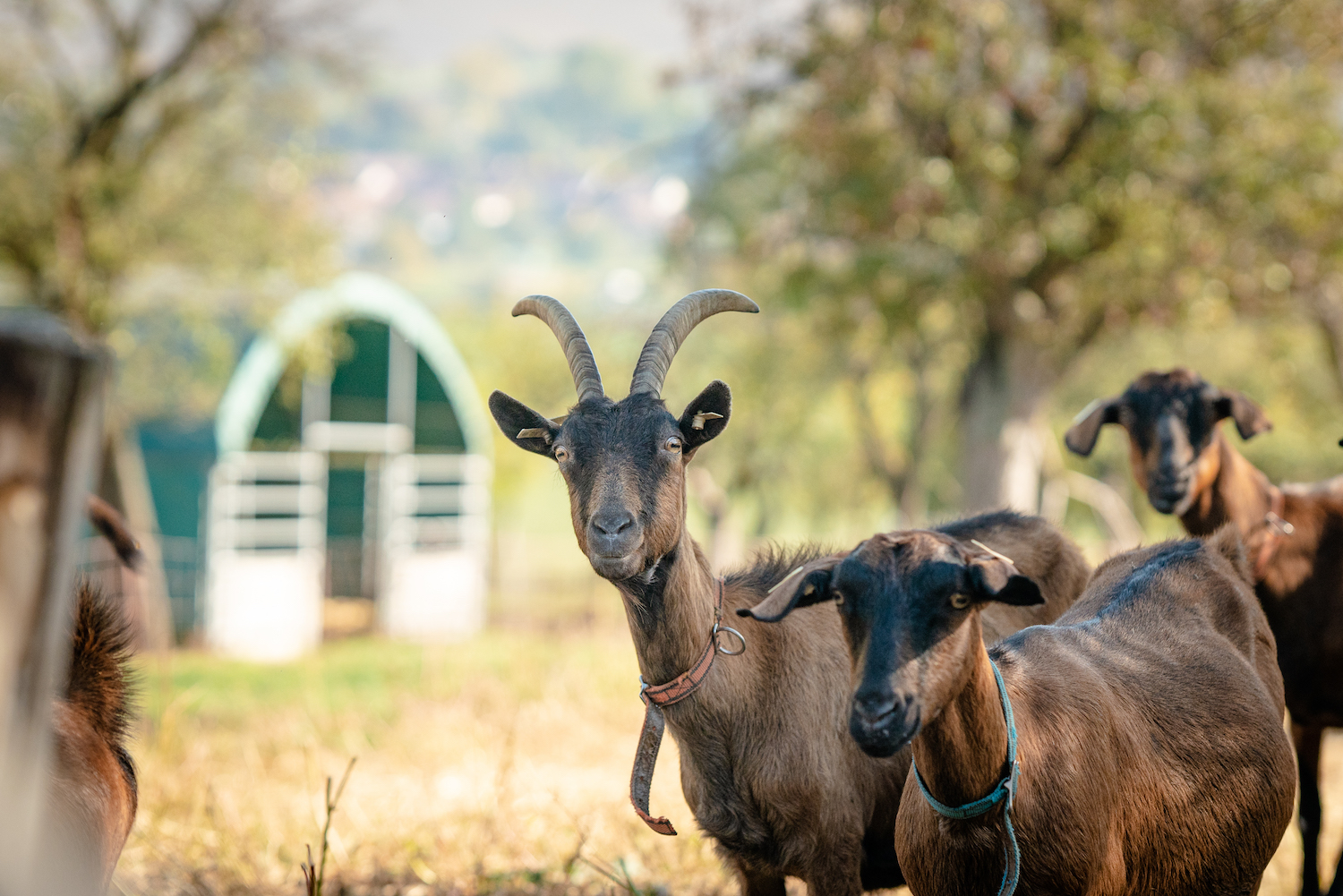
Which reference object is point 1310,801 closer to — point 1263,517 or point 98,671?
point 1263,517

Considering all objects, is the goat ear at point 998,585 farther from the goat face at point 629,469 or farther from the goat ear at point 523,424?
the goat ear at point 523,424

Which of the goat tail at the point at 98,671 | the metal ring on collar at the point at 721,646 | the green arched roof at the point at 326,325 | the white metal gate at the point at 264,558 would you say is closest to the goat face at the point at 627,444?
the metal ring on collar at the point at 721,646

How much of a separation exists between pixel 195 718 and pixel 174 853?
6128 millimetres

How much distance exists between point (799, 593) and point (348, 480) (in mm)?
24663

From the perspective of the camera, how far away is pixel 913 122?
40.5 ft

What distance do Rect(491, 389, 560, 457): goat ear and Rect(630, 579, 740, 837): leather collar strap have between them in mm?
905

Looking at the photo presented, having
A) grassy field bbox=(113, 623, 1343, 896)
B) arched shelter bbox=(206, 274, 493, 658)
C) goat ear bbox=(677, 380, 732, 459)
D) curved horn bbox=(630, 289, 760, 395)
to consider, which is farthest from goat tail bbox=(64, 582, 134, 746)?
arched shelter bbox=(206, 274, 493, 658)

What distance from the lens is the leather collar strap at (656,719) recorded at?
3945mm

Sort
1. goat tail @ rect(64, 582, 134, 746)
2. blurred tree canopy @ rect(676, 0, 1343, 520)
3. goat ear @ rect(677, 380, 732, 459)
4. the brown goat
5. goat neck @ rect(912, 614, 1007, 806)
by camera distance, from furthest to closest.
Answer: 1. blurred tree canopy @ rect(676, 0, 1343, 520)
2. goat ear @ rect(677, 380, 732, 459)
3. the brown goat
4. goat tail @ rect(64, 582, 134, 746)
5. goat neck @ rect(912, 614, 1007, 806)

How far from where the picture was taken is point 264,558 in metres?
20.0

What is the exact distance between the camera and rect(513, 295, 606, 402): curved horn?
424cm

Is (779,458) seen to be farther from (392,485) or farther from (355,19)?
(355,19)

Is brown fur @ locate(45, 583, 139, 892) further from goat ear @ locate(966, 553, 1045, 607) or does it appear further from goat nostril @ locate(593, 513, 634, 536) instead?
goat ear @ locate(966, 553, 1045, 607)

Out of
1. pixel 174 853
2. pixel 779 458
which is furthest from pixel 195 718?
pixel 779 458
